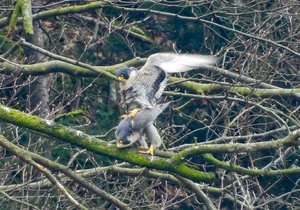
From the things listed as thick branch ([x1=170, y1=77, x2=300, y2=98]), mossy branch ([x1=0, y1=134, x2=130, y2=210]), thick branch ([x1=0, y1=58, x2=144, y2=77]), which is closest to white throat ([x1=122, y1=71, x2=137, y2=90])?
mossy branch ([x1=0, y1=134, x2=130, y2=210])

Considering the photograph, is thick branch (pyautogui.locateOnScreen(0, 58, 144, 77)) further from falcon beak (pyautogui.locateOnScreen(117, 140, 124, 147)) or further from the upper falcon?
falcon beak (pyautogui.locateOnScreen(117, 140, 124, 147))

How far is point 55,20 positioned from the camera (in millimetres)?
14320

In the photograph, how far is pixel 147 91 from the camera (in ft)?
26.6

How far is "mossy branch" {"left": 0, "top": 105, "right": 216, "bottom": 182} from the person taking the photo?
7.00m

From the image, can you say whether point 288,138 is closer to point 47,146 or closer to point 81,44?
point 47,146

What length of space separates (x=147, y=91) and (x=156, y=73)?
0.60 feet

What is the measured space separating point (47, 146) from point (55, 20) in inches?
107

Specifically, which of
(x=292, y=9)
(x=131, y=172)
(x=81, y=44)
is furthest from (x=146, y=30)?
(x=131, y=172)

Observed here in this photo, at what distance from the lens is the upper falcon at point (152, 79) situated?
26.4 ft

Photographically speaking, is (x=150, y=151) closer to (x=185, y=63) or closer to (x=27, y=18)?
(x=185, y=63)

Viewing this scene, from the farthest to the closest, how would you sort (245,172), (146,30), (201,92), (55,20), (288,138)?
(146,30)
(55,20)
(201,92)
(245,172)
(288,138)

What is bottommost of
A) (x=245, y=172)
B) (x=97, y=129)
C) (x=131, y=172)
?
(x=97, y=129)

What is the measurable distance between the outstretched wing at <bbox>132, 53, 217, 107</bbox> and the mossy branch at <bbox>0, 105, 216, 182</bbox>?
3.33 feet

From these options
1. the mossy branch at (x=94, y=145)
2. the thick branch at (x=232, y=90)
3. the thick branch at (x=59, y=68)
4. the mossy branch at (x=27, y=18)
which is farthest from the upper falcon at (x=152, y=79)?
the thick branch at (x=59, y=68)
